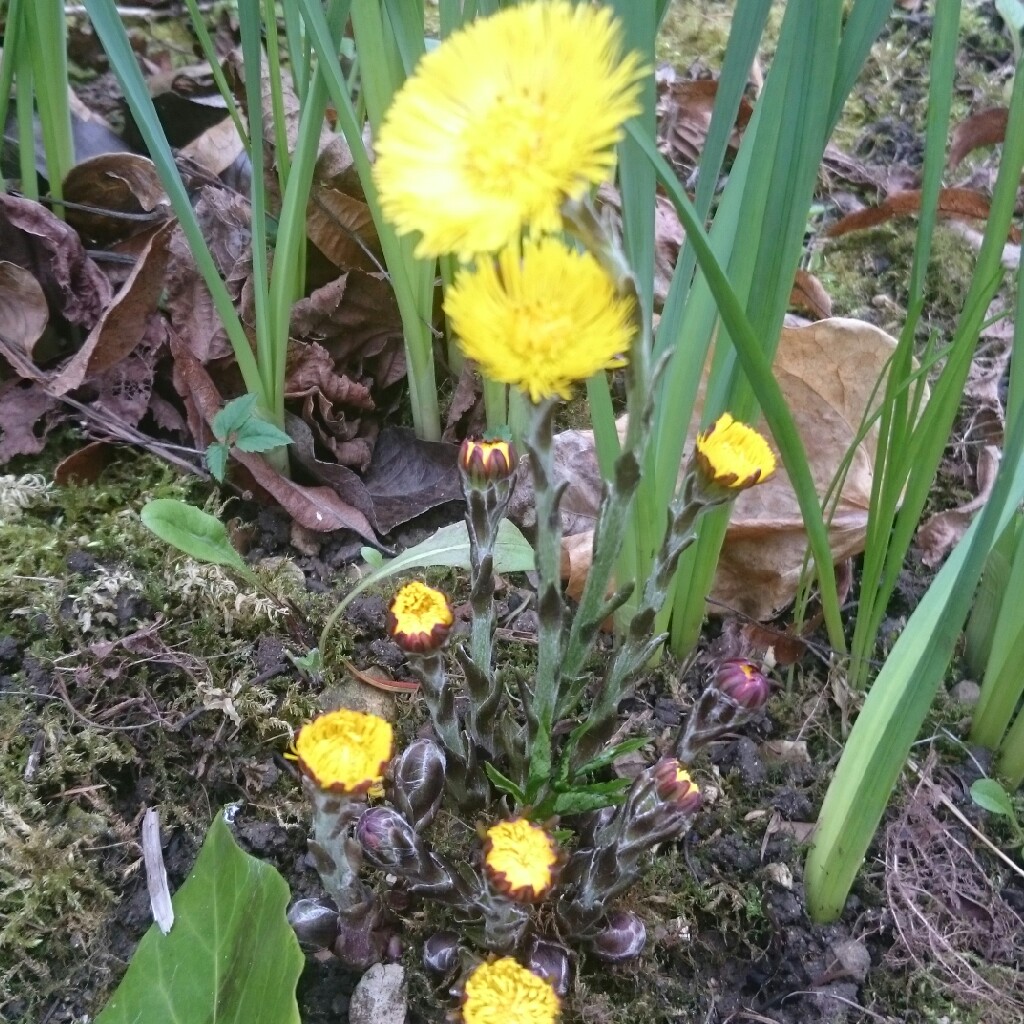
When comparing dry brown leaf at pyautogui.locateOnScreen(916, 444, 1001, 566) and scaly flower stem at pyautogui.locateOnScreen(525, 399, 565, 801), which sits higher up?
scaly flower stem at pyautogui.locateOnScreen(525, 399, 565, 801)

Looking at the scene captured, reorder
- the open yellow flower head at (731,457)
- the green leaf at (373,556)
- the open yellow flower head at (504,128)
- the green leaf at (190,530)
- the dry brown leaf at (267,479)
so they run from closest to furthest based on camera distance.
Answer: the open yellow flower head at (504,128) → the open yellow flower head at (731,457) → the green leaf at (190,530) → the green leaf at (373,556) → the dry brown leaf at (267,479)

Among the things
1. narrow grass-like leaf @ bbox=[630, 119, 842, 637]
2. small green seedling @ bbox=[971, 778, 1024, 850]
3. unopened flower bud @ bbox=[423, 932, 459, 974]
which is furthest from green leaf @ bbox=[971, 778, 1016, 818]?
unopened flower bud @ bbox=[423, 932, 459, 974]

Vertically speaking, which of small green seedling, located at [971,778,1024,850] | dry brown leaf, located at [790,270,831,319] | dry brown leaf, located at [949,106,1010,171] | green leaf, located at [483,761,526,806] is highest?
dry brown leaf, located at [949,106,1010,171]

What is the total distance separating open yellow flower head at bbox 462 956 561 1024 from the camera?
731mm

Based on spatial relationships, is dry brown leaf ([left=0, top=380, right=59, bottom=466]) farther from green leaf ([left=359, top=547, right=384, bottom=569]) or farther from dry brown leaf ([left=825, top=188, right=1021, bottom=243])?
dry brown leaf ([left=825, top=188, right=1021, bottom=243])

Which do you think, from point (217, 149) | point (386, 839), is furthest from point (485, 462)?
point (217, 149)

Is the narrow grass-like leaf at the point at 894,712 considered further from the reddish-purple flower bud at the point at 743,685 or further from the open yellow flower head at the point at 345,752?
the open yellow flower head at the point at 345,752

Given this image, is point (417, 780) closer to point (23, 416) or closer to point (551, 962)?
point (551, 962)

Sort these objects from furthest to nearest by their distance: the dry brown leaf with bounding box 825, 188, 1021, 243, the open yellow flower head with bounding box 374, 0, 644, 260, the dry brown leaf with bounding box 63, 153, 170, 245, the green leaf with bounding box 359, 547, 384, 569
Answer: the dry brown leaf with bounding box 825, 188, 1021, 243 < the dry brown leaf with bounding box 63, 153, 170, 245 < the green leaf with bounding box 359, 547, 384, 569 < the open yellow flower head with bounding box 374, 0, 644, 260

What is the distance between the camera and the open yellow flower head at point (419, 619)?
33.2 inches

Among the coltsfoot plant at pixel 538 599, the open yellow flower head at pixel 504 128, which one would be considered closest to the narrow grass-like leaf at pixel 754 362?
the coltsfoot plant at pixel 538 599

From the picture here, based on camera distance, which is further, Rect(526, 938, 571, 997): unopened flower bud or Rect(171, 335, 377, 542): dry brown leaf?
Rect(171, 335, 377, 542): dry brown leaf

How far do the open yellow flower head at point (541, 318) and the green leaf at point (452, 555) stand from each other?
0.57m

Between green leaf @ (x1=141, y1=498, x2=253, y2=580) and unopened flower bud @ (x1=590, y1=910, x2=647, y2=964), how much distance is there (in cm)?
67
